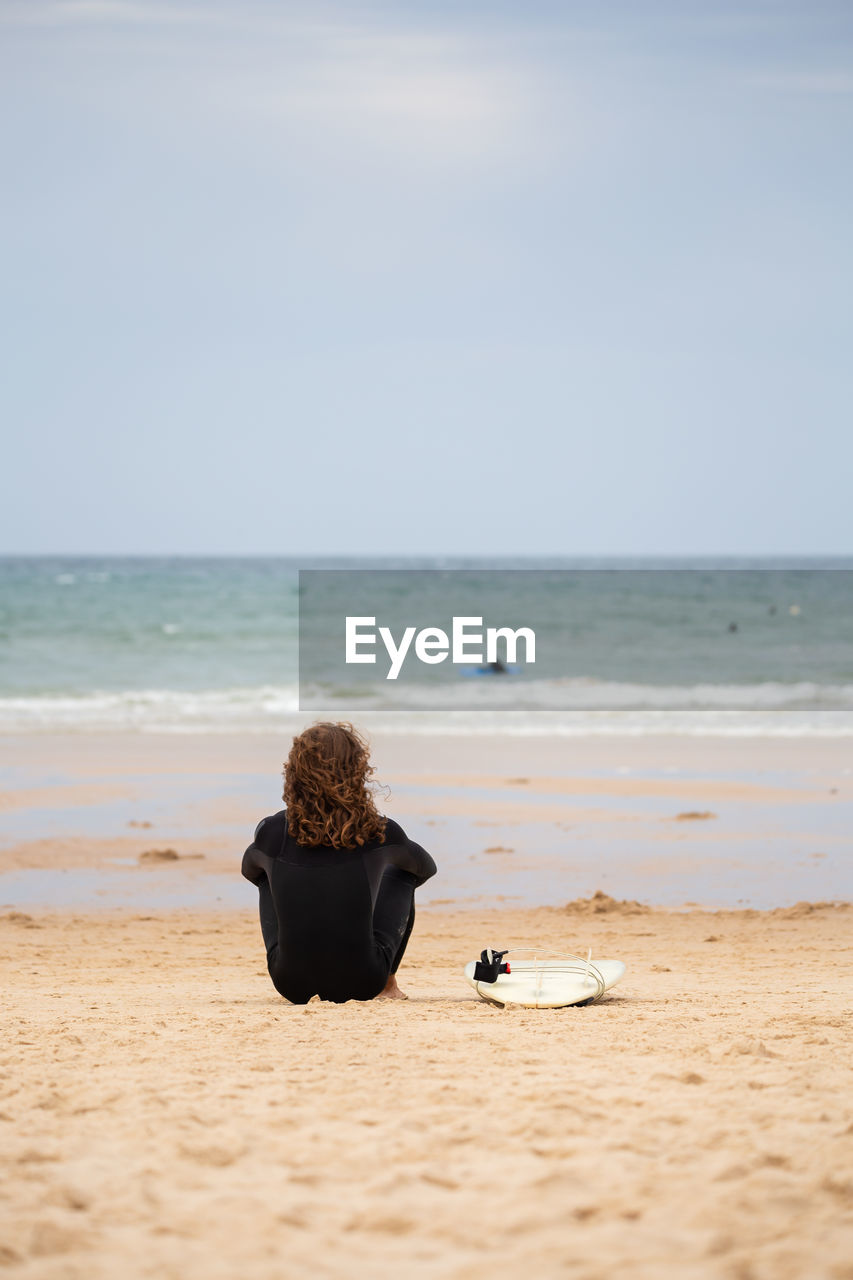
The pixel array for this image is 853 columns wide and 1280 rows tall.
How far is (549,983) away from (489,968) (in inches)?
10.6

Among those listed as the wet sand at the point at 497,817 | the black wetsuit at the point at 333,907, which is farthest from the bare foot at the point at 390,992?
Answer: the wet sand at the point at 497,817

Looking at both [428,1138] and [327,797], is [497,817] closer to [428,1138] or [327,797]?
[327,797]

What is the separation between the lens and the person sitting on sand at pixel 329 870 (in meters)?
4.49

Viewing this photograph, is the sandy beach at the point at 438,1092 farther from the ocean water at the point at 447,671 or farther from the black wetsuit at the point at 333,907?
the ocean water at the point at 447,671

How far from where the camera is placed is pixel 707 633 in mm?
36250

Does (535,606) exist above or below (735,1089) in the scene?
above

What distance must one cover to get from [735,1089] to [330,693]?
18.4 metres

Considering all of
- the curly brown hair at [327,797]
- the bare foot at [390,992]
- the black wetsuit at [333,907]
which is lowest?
the bare foot at [390,992]

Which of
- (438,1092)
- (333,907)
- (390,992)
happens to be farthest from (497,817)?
(438,1092)

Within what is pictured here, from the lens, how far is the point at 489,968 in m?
4.88

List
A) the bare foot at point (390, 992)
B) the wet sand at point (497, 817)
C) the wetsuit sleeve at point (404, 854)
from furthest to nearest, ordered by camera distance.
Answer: the wet sand at point (497, 817), the bare foot at point (390, 992), the wetsuit sleeve at point (404, 854)

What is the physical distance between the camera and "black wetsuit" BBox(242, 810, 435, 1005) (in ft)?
14.7

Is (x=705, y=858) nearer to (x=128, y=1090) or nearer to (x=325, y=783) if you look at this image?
(x=325, y=783)

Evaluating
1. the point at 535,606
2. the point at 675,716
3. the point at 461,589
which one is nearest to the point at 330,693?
the point at 675,716
